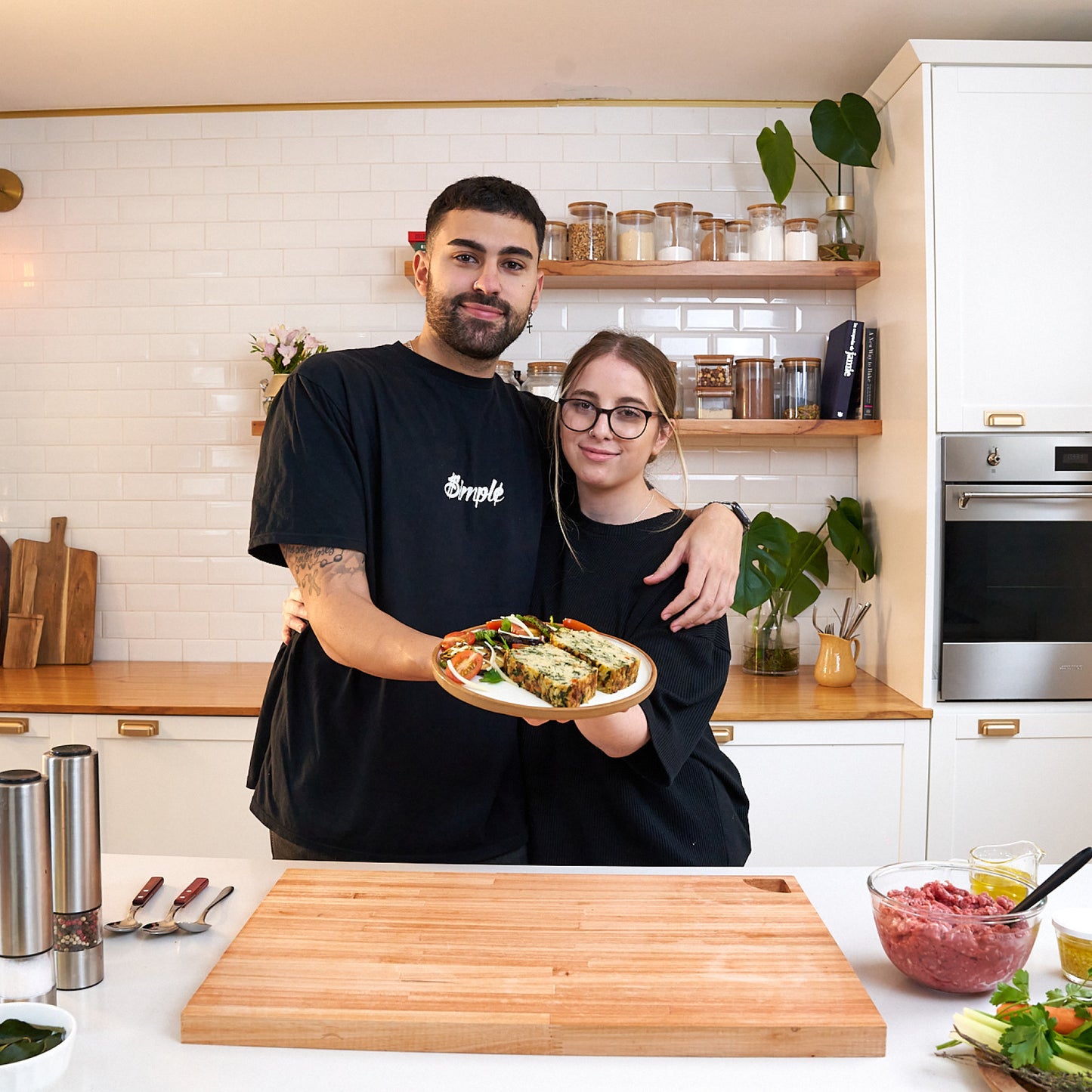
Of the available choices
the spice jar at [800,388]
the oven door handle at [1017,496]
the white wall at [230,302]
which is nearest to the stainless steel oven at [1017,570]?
the oven door handle at [1017,496]

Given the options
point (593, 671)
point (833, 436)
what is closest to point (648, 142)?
point (833, 436)

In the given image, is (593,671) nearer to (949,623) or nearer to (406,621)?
(406,621)

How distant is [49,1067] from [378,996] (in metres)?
0.33

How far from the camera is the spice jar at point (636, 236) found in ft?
11.0

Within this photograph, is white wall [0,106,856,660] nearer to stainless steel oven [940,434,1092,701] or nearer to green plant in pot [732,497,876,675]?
green plant in pot [732,497,876,675]

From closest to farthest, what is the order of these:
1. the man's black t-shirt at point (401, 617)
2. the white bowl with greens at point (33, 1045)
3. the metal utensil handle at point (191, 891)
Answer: the white bowl with greens at point (33, 1045)
the metal utensil handle at point (191, 891)
the man's black t-shirt at point (401, 617)

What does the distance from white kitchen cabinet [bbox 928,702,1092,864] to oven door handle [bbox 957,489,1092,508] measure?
0.60 meters

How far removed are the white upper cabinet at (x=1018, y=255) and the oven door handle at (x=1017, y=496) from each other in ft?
0.62

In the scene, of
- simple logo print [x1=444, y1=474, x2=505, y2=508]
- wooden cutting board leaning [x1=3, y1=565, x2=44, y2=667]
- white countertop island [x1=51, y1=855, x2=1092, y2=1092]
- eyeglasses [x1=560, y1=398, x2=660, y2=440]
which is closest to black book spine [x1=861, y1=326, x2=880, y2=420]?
eyeglasses [x1=560, y1=398, x2=660, y2=440]

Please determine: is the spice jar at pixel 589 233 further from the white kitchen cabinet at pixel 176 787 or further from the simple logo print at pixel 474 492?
the white kitchen cabinet at pixel 176 787

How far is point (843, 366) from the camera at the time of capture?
335 centimetres

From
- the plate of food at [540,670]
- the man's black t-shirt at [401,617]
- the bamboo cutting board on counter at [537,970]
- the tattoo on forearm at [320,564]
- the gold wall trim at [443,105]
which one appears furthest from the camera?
the gold wall trim at [443,105]

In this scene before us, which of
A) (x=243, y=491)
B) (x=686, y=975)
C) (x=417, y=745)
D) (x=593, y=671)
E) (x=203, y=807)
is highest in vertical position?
(x=243, y=491)

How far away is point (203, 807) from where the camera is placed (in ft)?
10.1
